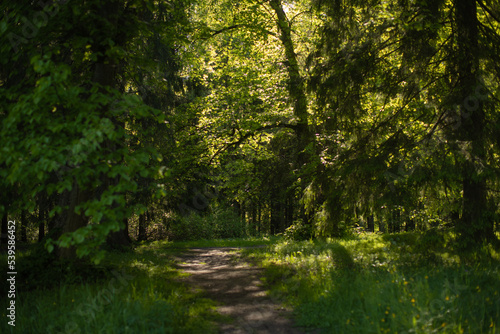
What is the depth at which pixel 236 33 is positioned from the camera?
1497 centimetres

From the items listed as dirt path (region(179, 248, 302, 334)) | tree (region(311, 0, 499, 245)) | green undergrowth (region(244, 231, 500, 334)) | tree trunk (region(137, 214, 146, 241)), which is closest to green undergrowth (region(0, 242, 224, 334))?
dirt path (region(179, 248, 302, 334))

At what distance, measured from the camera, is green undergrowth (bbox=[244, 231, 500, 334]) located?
14.0 feet

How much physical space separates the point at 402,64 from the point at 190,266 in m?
8.12

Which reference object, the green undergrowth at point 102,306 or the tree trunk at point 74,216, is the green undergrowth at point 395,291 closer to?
the green undergrowth at point 102,306

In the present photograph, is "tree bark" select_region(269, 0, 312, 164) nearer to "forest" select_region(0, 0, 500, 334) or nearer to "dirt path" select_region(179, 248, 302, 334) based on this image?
"forest" select_region(0, 0, 500, 334)

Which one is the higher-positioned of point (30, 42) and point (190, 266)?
point (30, 42)

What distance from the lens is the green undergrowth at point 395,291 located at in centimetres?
426

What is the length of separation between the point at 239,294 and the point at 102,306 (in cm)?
322

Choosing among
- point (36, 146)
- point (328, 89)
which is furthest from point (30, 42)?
point (328, 89)

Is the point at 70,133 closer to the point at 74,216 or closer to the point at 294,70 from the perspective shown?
the point at 74,216

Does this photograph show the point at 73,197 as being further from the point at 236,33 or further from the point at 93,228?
the point at 236,33

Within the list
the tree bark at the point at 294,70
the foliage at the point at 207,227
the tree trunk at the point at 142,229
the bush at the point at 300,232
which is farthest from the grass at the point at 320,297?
the foliage at the point at 207,227

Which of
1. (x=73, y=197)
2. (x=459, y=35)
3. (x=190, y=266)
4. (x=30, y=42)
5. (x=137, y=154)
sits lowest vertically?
(x=190, y=266)

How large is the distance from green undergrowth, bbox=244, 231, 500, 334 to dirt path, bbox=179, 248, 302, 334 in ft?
1.01
